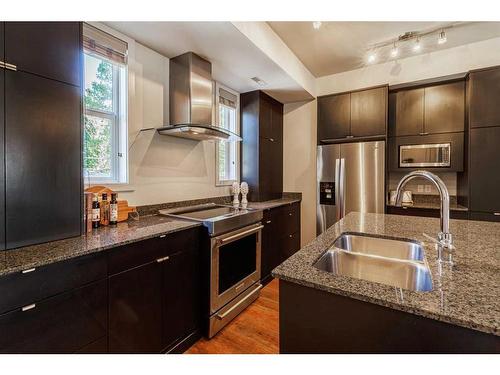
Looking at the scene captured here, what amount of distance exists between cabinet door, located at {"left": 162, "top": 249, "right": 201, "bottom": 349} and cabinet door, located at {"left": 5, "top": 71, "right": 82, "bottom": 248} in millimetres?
625

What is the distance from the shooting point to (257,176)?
3.36 m

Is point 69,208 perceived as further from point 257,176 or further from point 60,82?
point 257,176

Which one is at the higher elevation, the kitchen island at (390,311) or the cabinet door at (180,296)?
the kitchen island at (390,311)

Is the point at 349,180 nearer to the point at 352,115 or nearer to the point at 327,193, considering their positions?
the point at 327,193

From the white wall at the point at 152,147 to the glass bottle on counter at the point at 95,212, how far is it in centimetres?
34

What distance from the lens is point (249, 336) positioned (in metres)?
1.98

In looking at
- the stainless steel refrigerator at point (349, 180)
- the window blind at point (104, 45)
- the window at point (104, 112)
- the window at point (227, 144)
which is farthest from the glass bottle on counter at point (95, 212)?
the stainless steel refrigerator at point (349, 180)

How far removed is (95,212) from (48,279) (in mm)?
639

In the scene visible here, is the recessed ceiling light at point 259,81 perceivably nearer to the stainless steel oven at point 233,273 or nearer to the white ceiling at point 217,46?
the white ceiling at point 217,46

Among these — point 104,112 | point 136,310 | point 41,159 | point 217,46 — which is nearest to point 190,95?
point 217,46

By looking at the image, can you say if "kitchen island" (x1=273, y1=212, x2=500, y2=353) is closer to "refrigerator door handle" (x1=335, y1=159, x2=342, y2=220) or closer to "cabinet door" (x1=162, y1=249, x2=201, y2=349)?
"cabinet door" (x1=162, y1=249, x2=201, y2=349)

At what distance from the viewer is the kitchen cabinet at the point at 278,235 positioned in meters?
2.88
